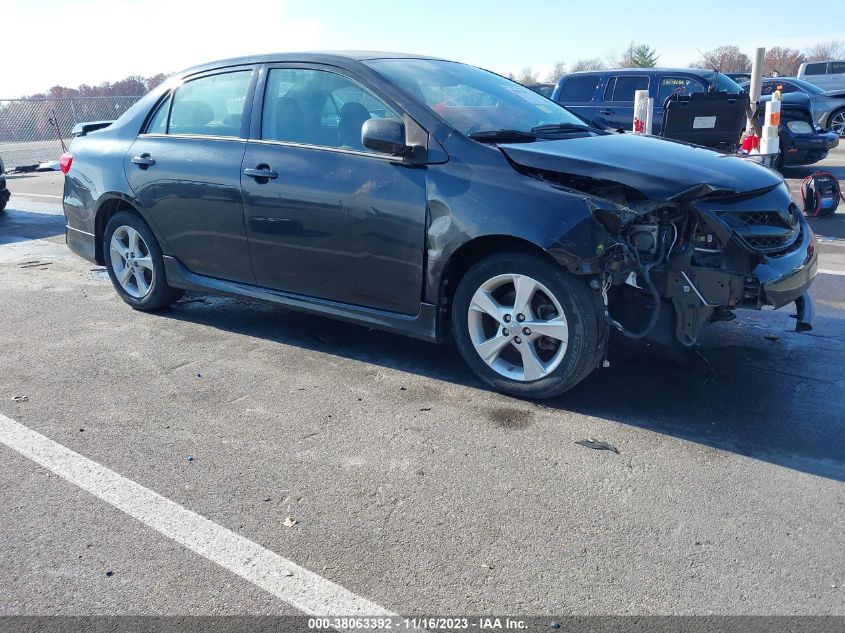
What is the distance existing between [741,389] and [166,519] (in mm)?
2970

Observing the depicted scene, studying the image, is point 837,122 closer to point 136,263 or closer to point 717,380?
point 717,380

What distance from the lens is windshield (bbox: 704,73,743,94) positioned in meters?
12.8

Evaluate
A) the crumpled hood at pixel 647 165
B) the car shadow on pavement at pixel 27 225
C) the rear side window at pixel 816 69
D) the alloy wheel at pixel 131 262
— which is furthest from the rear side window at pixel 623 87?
the rear side window at pixel 816 69

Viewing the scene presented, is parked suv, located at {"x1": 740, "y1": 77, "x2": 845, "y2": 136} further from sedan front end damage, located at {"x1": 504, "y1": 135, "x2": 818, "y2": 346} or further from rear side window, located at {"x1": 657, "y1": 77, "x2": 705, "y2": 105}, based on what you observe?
sedan front end damage, located at {"x1": 504, "y1": 135, "x2": 818, "y2": 346}

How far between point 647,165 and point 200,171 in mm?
2798

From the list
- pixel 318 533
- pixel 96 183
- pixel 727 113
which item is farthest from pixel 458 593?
pixel 727 113

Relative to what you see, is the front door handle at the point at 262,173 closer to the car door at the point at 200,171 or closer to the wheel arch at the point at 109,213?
the car door at the point at 200,171

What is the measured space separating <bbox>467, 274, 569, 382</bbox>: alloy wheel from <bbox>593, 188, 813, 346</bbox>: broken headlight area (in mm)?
294

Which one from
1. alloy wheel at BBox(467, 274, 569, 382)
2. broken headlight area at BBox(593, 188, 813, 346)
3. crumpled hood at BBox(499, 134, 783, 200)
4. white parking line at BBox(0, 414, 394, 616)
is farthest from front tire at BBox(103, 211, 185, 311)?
broken headlight area at BBox(593, 188, 813, 346)

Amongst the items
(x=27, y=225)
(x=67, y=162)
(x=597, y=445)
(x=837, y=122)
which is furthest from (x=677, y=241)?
(x=837, y=122)

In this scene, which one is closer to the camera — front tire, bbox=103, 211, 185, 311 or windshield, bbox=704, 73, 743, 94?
front tire, bbox=103, 211, 185, 311

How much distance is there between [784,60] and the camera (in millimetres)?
71312

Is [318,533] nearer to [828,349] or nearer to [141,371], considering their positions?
[141,371]

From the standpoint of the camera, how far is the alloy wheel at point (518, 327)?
4059mm
